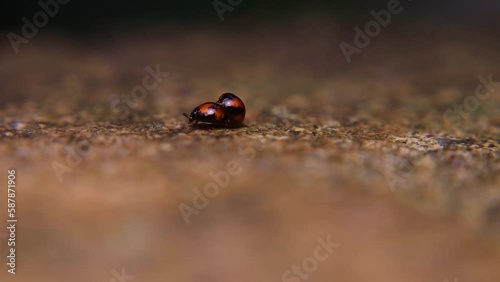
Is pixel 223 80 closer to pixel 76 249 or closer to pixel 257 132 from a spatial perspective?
pixel 257 132

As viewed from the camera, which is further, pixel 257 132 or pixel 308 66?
pixel 308 66

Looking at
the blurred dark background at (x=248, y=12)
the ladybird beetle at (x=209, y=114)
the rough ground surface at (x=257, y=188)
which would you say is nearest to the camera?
the rough ground surface at (x=257, y=188)

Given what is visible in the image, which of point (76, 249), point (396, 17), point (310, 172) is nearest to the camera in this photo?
point (76, 249)

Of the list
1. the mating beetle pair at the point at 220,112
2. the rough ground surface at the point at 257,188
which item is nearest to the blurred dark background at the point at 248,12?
the rough ground surface at the point at 257,188

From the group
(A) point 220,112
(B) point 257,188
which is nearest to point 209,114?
(A) point 220,112

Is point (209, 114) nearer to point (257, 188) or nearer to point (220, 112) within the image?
point (220, 112)

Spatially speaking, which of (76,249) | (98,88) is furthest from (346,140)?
(98,88)

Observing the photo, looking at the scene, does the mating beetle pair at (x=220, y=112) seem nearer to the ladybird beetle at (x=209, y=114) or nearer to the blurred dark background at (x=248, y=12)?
the ladybird beetle at (x=209, y=114)
